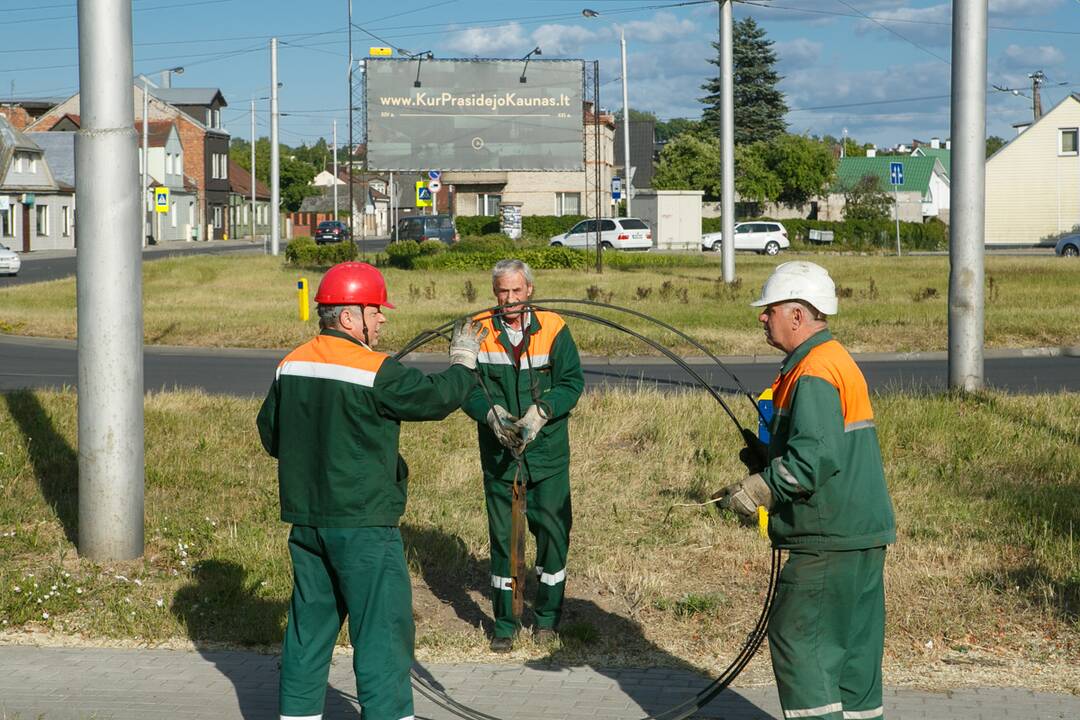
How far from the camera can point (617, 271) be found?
39.0 meters

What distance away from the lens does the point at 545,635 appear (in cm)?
675

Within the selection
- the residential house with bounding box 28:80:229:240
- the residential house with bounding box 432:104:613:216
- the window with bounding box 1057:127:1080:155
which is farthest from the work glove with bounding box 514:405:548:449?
the residential house with bounding box 28:80:229:240

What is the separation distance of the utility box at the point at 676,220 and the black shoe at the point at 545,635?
51.7m

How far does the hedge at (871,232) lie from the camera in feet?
224

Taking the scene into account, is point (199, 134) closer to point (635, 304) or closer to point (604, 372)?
point (635, 304)

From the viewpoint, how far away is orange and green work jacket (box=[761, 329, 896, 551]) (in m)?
4.44

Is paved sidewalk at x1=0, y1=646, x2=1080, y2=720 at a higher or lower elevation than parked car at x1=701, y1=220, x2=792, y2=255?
lower

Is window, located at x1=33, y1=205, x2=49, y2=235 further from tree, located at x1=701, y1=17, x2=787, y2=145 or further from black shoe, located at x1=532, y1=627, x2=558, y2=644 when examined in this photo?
black shoe, located at x1=532, y1=627, x2=558, y2=644

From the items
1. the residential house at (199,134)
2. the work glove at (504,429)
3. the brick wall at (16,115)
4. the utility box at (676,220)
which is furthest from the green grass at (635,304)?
the residential house at (199,134)

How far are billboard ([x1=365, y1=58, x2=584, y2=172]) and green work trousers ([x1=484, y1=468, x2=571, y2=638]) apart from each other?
38773 millimetres

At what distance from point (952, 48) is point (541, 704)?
8965 mm

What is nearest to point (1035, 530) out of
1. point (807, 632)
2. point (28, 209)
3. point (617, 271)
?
point (807, 632)

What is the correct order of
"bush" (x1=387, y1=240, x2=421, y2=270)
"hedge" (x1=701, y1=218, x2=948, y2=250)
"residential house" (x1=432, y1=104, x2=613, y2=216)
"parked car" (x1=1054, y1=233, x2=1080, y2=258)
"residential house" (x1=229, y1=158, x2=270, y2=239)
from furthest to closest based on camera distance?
"residential house" (x1=229, y1=158, x2=270, y2=239), "residential house" (x1=432, y1=104, x2=613, y2=216), "hedge" (x1=701, y1=218, x2=948, y2=250), "parked car" (x1=1054, y1=233, x2=1080, y2=258), "bush" (x1=387, y1=240, x2=421, y2=270)

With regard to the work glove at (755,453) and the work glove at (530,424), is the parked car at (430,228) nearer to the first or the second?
the work glove at (530,424)
